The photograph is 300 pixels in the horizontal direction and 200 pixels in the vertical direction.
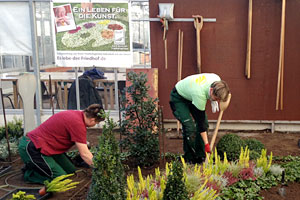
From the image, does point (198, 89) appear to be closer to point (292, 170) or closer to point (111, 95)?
point (292, 170)

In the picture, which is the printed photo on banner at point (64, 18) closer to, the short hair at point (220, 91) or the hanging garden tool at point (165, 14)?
the hanging garden tool at point (165, 14)

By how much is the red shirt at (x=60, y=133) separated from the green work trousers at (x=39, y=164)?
0.26 feet

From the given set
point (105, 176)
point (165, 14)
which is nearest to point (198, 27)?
point (165, 14)

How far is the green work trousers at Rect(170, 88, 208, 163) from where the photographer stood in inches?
184

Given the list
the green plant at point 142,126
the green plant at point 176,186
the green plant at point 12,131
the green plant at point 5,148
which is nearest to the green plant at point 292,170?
the green plant at point 142,126

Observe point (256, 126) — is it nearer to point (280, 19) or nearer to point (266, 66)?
point (266, 66)

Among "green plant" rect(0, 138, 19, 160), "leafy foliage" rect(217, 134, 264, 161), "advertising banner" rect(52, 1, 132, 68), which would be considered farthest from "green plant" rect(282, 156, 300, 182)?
"green plant" rect(0, 138, 19, 160)

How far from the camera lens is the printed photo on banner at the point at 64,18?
6.76m

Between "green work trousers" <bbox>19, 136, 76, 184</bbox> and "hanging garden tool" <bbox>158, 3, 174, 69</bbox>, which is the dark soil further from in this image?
"hanging garden tool" <bbox>158, 3, 174, 69</bbox>

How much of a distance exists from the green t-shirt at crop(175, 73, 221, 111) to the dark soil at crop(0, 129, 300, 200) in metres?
1.10

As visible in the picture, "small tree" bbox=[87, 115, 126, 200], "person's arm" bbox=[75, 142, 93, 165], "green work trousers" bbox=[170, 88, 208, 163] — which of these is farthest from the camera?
"green work trousers" bbox=[170, 88, 208, 163]

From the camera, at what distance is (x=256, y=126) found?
696cm

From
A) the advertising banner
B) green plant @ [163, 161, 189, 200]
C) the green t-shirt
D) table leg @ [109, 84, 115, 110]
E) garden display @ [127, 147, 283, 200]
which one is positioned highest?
the advertising banner

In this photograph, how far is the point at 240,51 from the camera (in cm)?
668
